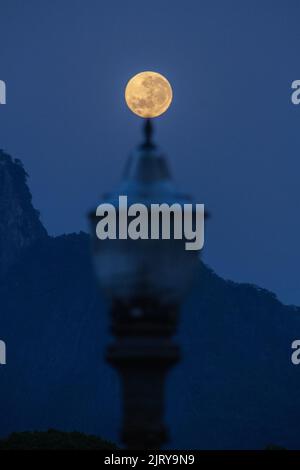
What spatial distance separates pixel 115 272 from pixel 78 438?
88.3 metres

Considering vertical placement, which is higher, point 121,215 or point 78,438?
point 78,438

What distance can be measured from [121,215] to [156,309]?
1.76ft

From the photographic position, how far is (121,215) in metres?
8.11

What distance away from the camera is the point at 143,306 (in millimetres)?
8148

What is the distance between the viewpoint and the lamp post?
802 cm

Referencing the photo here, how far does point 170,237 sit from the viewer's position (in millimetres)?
8109

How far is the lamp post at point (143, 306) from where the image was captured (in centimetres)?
802
